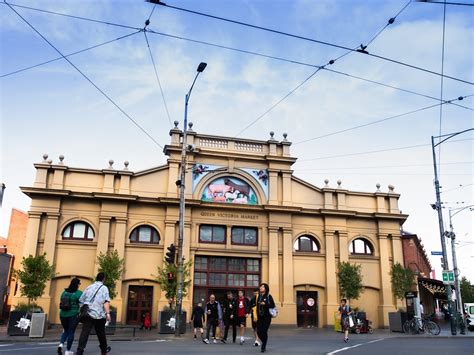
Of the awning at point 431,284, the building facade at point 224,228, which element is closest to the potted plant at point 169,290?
the building facade at point 224,228

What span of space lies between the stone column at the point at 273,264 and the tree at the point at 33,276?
1365 centimetres

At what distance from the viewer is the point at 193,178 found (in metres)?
31.7

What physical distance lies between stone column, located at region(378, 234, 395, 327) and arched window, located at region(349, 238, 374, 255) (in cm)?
87

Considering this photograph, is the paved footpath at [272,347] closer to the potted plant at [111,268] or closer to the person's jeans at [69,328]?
the person's jeans at [69,328]

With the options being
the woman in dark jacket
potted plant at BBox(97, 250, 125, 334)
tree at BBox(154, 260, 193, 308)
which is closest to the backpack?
the woman in dark jacket

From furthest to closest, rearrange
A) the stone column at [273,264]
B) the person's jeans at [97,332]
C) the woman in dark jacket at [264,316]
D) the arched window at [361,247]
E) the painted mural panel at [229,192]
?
the arched window at [361,247] → the painted mural panel at [229,192] → the stone column at [273,264] → the woman in dark jacket at [264,316] → the person's jeans at [97,332]

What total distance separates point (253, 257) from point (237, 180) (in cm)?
545

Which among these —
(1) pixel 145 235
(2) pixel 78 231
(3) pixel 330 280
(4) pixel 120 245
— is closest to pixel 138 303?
(4) pixel 120 245

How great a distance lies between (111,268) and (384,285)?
1842cm

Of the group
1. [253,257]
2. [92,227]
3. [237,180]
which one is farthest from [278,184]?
[92,227]

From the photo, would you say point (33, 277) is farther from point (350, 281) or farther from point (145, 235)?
point (350, 281)

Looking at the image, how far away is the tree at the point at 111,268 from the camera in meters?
27.0

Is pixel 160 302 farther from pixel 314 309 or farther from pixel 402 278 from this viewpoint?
pixel 402 278

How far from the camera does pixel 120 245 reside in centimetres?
2931
